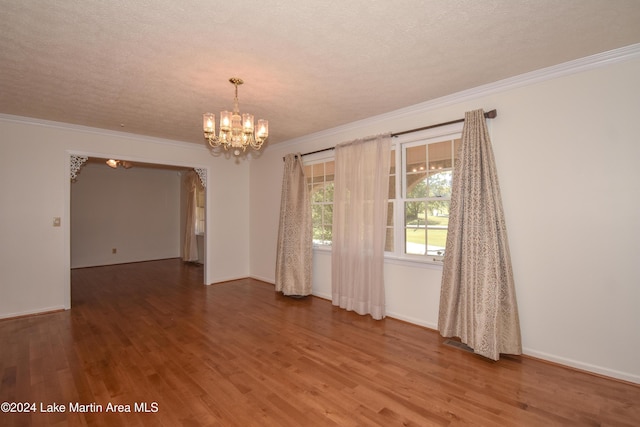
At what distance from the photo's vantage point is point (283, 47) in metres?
2.29

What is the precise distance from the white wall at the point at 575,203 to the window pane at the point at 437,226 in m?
0.64

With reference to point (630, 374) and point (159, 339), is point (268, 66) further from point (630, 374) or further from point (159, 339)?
point (630, 374)

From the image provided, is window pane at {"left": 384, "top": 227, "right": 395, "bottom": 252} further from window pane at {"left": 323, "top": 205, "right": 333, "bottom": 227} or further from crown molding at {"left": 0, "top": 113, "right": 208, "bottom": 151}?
crown molding at {"left": 0, "top": 113, "right": 208, "bottom": 151}

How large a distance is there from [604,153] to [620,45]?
2.66 ft

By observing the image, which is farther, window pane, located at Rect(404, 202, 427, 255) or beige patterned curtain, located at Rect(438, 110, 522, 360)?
window pane, located at Rect(404, 202, 427, 255)

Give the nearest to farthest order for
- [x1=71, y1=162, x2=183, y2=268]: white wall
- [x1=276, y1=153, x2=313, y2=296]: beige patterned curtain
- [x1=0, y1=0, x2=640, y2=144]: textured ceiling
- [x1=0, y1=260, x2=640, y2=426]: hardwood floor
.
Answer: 1. [x1=0, y1=0, x2=640, y2=144]: textured ceiling
2. [x1=0, y1=260, x2=640, y2=426]: hardwood floor
3. [x1=276, y1=153, x2=313, y2=296]: beige patterned curtain
4. [x1=71, y1=162, x2=183, y2=268]: white wall

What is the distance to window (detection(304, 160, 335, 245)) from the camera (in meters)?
4.73

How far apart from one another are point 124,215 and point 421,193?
25.3ft

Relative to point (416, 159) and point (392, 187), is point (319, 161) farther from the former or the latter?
point (416, 159)

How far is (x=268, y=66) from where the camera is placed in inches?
102

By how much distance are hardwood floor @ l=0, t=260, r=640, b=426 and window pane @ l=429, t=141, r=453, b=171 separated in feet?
6.26

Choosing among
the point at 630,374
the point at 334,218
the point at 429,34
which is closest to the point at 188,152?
the point at 334,218

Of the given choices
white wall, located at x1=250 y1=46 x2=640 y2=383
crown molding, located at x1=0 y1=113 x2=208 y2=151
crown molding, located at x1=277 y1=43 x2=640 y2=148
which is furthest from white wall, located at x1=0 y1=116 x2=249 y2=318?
white wall, located at x1=250 y1=46 x2=640 y2=383

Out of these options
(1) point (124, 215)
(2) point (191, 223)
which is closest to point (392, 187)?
(2) point (191, 223)
